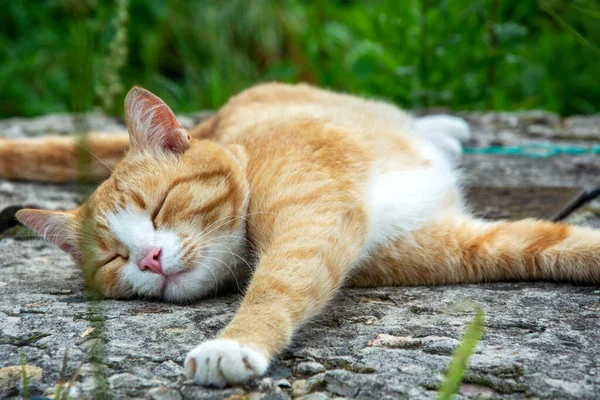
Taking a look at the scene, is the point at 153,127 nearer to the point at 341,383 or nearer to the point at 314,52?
the point at 341,383

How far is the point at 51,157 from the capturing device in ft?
12.0

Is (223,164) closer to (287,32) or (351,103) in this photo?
(351,103)

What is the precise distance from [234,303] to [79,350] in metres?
0.55

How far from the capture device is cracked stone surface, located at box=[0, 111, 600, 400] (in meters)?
1.57

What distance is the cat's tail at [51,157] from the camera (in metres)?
3.62

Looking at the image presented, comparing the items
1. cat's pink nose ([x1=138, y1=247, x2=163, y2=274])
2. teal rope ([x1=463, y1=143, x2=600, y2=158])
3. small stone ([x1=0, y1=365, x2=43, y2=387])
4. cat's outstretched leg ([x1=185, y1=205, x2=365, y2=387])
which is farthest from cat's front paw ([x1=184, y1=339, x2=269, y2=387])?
teal rope ([x1=463, y1=143, x2=600, y2=158])

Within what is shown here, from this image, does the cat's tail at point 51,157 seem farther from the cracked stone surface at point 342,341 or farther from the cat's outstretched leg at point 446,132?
the cat's outstretched leg at point 446,132

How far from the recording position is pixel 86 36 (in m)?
1.38

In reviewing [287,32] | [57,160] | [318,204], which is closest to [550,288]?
[318,204]

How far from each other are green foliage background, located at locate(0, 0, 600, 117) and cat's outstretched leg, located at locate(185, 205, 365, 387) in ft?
8.29

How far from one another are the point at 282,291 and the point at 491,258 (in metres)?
0.86

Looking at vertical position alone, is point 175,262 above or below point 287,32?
below

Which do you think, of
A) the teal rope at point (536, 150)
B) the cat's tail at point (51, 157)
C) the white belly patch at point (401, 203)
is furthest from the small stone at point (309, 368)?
the teal rope at point (536, 150)

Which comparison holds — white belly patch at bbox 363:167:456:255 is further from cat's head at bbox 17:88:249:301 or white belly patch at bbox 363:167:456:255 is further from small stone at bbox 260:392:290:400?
small stone at bbox 260:392:290:400
